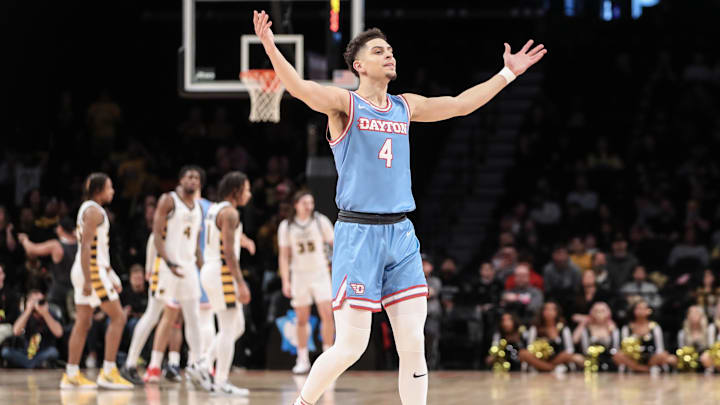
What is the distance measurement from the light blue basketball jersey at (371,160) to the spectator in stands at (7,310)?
343 inches

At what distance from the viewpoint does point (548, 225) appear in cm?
1738

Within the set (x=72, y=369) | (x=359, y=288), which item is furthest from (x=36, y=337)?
(x=359, y=288)

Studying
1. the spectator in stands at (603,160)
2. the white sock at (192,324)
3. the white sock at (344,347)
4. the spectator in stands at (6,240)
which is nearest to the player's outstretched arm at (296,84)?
the white sock at (344,347)

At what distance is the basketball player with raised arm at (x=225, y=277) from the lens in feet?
33.1

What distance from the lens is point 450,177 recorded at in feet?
67.1

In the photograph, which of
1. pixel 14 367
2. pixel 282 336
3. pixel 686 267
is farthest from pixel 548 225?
pixel 14 367

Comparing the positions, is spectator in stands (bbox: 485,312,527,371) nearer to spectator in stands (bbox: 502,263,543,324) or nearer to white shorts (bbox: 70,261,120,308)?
spectator in stands (bbox: 502,263,543,324)

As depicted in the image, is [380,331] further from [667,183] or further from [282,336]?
[667,183]

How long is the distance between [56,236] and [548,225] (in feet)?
23.6

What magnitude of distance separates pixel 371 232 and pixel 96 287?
4.98 meters

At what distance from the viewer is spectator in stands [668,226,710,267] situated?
15555 millimetres

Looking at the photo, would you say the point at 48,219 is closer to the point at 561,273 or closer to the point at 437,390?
the point at 561,273

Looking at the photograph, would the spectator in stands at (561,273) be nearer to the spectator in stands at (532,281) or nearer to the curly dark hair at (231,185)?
the spectator in stands at (532,281)

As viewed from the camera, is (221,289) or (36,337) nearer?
(221,289)
